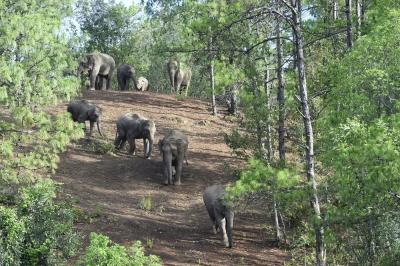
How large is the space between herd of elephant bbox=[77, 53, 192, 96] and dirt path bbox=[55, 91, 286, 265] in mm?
6051

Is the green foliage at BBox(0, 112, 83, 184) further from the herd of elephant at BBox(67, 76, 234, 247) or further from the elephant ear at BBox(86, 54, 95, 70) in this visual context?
the elephant ear at BBox(86, 54, 95, 70)

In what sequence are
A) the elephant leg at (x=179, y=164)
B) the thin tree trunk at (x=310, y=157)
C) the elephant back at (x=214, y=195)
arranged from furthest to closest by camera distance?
the elephant leg at (x=179, y=164) < the elephant back at (x=214, y=195) < the thin tree trunk at (x=310, y=157)

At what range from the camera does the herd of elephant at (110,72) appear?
119 ft

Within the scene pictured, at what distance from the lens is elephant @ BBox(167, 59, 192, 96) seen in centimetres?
3884

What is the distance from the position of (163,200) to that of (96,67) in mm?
16879

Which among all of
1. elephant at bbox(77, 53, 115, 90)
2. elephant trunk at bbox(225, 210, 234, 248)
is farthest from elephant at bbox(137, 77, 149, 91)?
elephant trunk at bbox(225, 210, 234, 248)

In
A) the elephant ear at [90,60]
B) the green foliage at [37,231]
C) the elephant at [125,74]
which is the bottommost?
the green foliage at [37,231]

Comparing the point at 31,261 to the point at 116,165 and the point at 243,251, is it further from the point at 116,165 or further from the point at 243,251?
the point at 116,165

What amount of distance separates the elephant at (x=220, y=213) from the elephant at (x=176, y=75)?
20626 millimetres

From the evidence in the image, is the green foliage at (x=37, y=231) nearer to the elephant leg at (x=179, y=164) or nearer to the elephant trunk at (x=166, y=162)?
the elephant trunk at (x=166, y=162)

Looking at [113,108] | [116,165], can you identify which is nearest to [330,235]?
[116,165]

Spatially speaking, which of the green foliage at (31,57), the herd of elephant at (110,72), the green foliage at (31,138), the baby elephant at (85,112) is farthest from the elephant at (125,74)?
the green foliage at (31,138)

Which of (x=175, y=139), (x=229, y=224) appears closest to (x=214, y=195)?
(x=229, y=224)

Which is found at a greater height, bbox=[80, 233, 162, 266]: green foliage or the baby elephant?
the baby elephant
